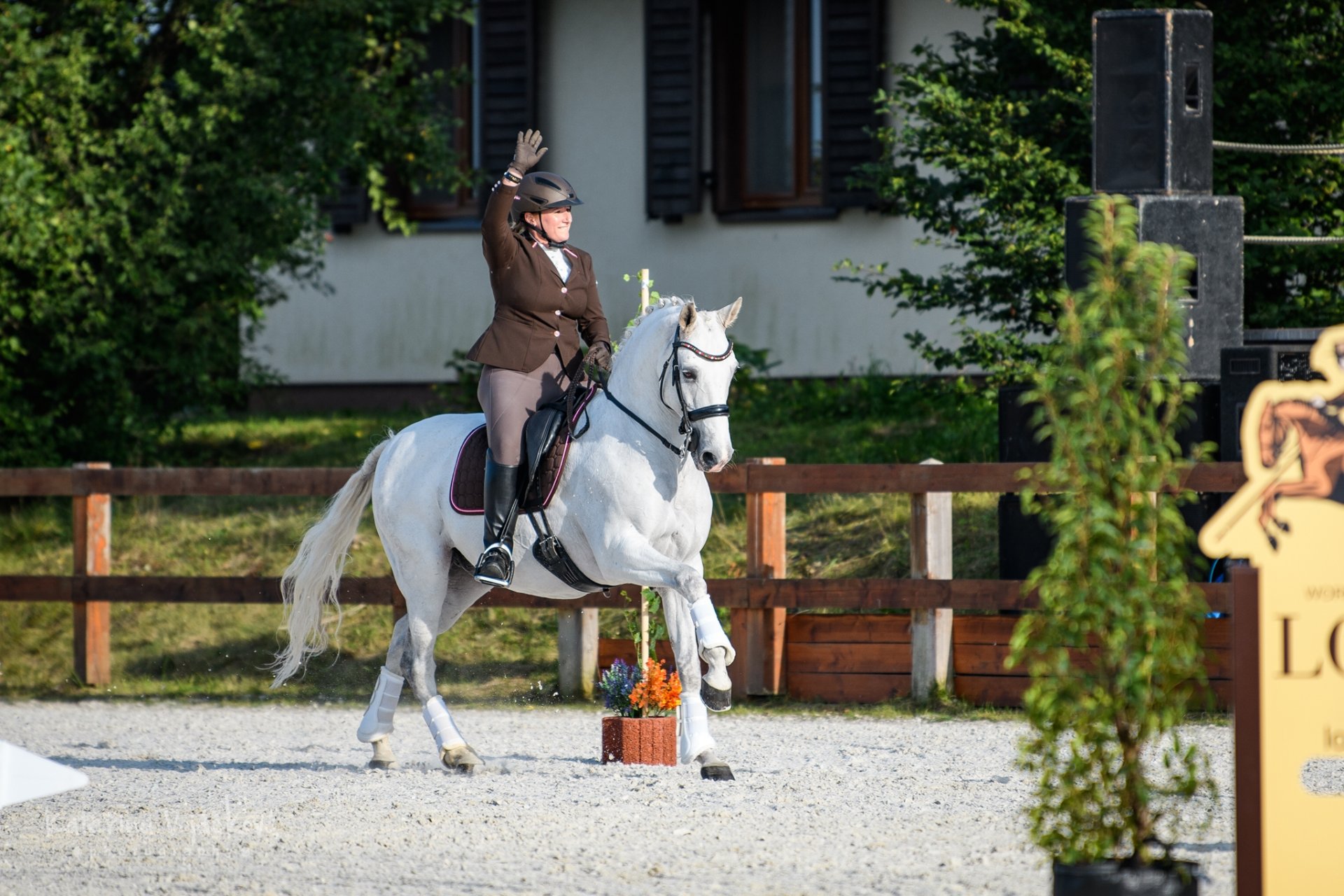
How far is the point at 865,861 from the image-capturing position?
565 centimetres

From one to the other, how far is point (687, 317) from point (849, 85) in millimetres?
9595

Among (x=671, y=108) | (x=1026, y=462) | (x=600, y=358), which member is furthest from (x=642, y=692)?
(x=671, y=108)

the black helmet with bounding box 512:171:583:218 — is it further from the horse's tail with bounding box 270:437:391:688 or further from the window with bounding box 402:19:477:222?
the window with bounding box 402:19:477:222

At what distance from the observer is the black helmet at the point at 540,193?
7.83 m

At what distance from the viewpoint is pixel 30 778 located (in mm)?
4566

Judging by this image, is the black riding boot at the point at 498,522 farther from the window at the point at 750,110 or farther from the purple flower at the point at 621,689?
the window at the point at 750,110

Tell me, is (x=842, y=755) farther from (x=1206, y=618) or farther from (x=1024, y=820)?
(x=1206, y=618)

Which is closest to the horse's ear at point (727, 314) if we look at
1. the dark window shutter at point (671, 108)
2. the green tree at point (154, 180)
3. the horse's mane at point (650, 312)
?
the horse's mane at point (650, 312)

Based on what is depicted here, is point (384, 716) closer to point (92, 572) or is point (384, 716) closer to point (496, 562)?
point (496, 562)

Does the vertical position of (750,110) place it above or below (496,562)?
above

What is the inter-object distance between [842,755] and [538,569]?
1.68 metres

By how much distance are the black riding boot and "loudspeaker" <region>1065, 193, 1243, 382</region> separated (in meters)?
3.71

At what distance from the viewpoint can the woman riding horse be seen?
7.75 meters

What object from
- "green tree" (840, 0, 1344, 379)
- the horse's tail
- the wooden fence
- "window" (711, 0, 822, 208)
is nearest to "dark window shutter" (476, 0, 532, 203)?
"window" (711, 0, 822, 208)
